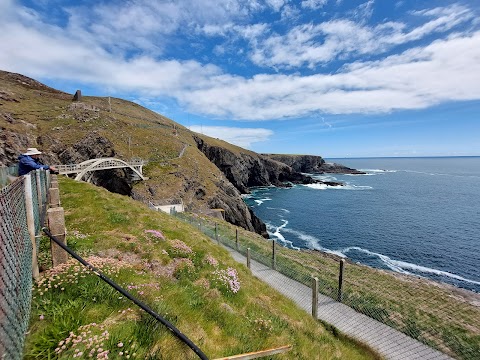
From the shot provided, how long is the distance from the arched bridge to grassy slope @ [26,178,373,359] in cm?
4678

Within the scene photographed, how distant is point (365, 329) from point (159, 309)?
9.20 m

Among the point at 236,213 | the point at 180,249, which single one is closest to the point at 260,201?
the point at 236,213

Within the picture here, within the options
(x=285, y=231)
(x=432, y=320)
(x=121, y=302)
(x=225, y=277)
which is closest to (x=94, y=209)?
(x=225, y=277)

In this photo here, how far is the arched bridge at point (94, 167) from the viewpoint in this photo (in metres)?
53.1

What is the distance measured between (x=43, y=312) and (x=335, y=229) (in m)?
65.5

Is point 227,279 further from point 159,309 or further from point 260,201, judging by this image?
point 260,201

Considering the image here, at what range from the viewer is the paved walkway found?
970 centimetres

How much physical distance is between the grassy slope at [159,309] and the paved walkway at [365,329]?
83cm

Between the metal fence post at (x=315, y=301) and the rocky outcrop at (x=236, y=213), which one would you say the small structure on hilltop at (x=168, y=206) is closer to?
the rocky outcrop at (x=236, y=213)

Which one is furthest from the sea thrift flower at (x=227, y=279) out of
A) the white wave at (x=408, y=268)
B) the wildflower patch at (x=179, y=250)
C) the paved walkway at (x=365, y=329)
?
the white wave at (x=408, y=268)

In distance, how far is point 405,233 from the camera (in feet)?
195

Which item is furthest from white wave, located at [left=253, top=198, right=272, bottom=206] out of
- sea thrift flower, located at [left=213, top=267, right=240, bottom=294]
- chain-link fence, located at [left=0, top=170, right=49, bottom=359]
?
chain-link fence, located at [left=0, top=170, right=49, bottom=359]

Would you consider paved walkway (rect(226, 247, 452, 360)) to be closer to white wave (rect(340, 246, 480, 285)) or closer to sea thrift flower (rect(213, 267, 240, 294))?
sea thrift flower (rect(213, 267, 240, 294))

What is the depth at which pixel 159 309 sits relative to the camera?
618 cm
